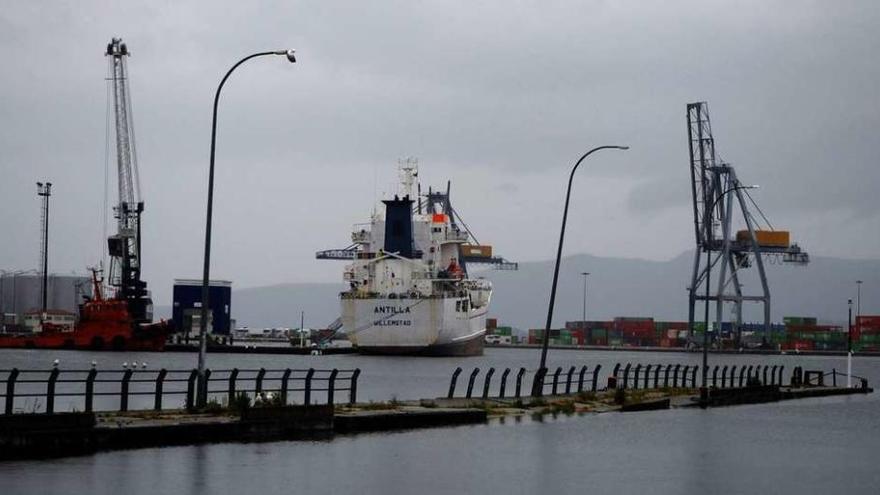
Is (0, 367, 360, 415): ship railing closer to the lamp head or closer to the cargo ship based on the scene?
the lamp head

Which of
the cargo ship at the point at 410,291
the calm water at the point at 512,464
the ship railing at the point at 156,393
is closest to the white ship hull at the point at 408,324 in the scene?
the cargo ship at the point at 410,291

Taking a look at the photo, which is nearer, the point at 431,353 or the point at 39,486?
the point at 39,486

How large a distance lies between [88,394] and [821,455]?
14565mm

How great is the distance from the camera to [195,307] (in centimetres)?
17025

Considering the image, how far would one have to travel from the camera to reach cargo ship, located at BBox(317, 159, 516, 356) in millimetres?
121312

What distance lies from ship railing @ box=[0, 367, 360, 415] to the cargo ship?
3900cm

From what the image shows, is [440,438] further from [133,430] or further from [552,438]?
[133,430]

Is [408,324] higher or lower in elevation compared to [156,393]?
higher

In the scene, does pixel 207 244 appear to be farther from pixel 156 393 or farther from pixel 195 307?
pixel 195 307

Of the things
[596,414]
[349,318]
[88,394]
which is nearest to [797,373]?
[596,414]

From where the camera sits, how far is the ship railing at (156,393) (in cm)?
2828

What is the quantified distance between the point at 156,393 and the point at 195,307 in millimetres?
142059

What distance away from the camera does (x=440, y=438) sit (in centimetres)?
2855

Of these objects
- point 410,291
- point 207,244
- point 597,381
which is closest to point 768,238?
point 410,291
